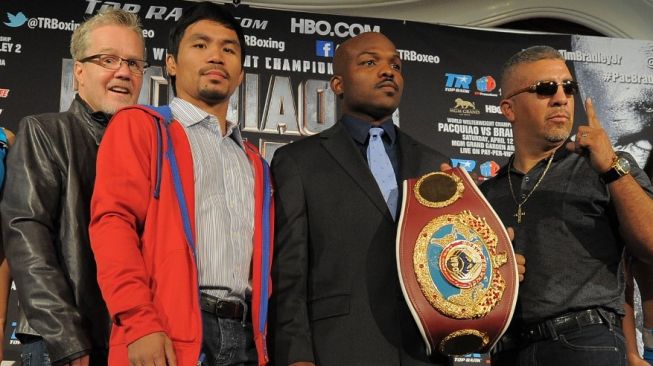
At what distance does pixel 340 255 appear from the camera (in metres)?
2.82

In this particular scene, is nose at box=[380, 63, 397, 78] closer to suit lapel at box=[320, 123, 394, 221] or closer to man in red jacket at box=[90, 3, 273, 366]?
suit lapel at box=[320, 123, 394, 221]

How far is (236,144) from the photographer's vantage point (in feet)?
9.18

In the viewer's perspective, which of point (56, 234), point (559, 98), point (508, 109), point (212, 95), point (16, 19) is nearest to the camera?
point (56, 234)

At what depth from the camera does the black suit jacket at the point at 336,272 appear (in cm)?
271

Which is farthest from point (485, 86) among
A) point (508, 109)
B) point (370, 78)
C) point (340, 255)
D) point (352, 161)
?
point (340, 255)

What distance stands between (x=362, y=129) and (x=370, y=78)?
0.20 metres

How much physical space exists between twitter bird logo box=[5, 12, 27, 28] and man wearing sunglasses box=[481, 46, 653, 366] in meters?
3.12

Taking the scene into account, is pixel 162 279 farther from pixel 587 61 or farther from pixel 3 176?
pixel 587 61

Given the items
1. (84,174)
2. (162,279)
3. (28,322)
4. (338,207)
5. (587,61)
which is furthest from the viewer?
(587,61)

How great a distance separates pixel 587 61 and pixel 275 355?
152 inches

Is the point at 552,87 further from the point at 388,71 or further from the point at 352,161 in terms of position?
the point at 352,161

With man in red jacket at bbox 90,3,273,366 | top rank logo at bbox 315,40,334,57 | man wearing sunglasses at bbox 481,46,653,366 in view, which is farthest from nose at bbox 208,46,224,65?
top rank logo at bbox 315,40,334,57

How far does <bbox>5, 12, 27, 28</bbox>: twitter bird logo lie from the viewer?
503cm

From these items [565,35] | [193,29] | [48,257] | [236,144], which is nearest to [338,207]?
[236,144]
